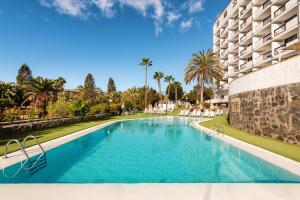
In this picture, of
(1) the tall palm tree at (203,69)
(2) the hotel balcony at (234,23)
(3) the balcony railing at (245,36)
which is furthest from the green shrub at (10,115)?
(2) the hotel balcony at (234,23)

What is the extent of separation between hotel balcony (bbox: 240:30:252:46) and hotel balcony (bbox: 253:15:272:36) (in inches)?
68.4

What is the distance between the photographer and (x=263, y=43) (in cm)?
3000

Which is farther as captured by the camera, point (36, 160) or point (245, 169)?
point (36, 160)

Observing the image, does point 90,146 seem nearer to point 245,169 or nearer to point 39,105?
point 245,169

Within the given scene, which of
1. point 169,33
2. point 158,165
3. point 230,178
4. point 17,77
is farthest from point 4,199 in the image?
point 17,77

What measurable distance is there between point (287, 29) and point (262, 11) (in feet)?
21.8

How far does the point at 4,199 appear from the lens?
13.6 feet

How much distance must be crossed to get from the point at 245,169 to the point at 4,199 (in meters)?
6.53

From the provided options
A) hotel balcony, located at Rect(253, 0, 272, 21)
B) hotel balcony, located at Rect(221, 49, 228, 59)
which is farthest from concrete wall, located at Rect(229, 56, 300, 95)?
hotel balcony, located at Rect(221, 49, 228, 59)

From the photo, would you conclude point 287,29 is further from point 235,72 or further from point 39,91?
point 39,91

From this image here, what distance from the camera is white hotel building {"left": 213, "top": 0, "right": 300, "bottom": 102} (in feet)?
84.0

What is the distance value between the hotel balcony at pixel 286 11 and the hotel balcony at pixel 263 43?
2758mm

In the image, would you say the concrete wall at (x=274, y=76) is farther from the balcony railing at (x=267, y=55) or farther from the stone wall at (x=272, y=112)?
the balcony railing at (x=267, y=55)

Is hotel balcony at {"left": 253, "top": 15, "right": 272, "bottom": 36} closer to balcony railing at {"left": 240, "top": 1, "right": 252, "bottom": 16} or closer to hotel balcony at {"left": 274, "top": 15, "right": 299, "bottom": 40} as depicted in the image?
hotel balcony at {"left": 274, "top": 15, "right": 299, "bottom": 40}
